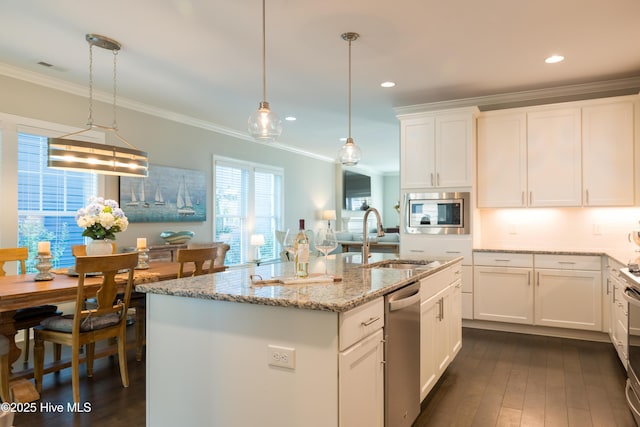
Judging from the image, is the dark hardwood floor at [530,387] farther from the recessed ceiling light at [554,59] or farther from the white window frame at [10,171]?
the white window frame at [10,171]

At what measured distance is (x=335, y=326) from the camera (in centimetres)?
153

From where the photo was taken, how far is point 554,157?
4.40 meters

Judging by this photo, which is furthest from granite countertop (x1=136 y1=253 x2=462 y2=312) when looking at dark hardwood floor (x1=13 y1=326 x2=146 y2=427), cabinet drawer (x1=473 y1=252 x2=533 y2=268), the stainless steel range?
cabinet drawer (x1=473 y1=252 x2=533 y2=268)

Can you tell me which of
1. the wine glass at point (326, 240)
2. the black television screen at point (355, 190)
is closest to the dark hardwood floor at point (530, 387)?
the wine glass at point (326, 240)

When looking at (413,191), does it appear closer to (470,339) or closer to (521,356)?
(470,339)

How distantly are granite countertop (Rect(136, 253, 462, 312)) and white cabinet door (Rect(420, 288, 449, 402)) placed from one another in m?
0.28

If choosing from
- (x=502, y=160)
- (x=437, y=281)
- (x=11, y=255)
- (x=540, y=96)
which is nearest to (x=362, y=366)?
(x=437, y=281)

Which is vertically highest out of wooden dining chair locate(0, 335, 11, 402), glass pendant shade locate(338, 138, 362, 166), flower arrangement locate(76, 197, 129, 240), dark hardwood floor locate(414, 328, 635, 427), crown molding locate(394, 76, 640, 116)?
crown molding locate(394, 76, 640, 116)

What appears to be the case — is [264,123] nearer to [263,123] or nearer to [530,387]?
[263,123]

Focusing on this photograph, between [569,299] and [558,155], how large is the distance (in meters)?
1.51

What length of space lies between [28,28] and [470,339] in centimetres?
472

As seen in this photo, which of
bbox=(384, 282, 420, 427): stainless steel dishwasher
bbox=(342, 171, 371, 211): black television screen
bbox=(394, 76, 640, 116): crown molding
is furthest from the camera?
bbox=(342, 171, 371, 211): black television screen

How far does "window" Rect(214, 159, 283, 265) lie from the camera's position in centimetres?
649

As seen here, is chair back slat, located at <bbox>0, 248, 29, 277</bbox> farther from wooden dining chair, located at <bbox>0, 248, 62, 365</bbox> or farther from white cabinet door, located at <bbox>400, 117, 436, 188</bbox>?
white cabinet door, located at <bbox>400, 117, 436, 188</bbox>
